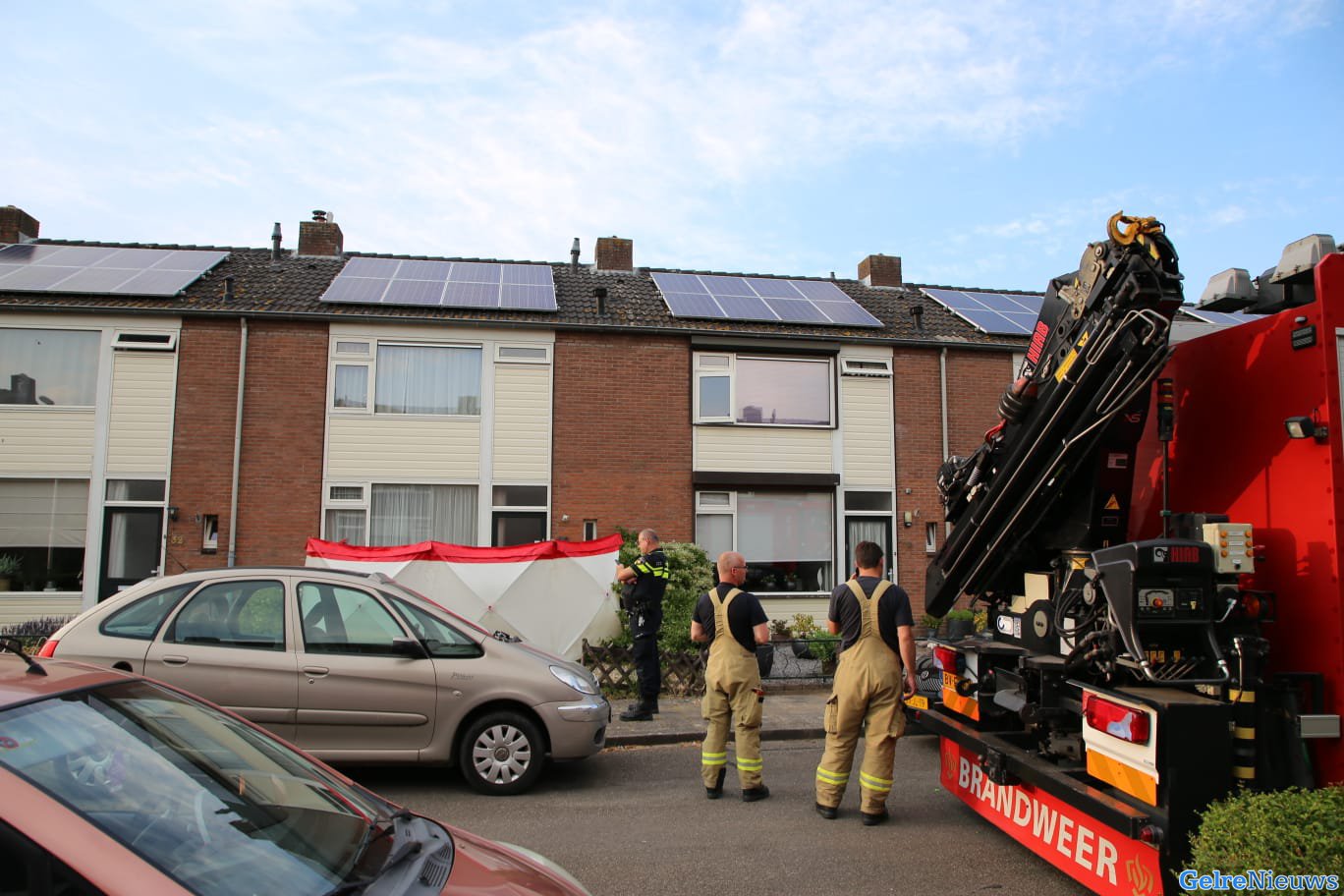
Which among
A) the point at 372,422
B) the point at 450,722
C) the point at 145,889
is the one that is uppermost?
the point at 372,422

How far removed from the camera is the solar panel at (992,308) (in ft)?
50.8

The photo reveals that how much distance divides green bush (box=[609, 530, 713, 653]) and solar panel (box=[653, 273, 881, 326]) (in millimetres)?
4380

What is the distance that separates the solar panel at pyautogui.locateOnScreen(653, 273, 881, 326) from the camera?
48.5 feet

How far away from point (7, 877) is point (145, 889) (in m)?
0.24

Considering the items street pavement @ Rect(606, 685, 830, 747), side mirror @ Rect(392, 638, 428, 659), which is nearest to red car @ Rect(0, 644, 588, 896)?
side mirror @ Rect(392, 638, 428, 659)

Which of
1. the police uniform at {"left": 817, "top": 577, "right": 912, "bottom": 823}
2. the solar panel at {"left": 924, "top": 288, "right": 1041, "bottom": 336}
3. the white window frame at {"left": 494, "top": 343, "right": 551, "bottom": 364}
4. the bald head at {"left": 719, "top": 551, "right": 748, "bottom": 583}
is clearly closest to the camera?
the police uniform at {"left": 817, "top": 577, "right": 912, "bottom": 823}

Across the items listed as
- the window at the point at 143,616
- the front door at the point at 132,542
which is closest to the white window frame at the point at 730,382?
the front door at the point at 132,542

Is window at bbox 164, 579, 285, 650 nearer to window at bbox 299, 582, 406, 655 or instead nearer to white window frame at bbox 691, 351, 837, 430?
window at bbox 299, 582, 406, 655

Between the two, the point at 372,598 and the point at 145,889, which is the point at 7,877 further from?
the point at 372,598

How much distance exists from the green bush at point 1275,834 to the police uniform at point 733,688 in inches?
120

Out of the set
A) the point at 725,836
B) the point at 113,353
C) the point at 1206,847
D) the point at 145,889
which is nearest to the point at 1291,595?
the point at 1206,847

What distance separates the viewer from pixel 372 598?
21.3ft

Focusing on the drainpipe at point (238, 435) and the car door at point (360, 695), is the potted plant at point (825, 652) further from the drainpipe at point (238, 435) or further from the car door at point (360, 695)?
the drainpipe at point (238, 435)

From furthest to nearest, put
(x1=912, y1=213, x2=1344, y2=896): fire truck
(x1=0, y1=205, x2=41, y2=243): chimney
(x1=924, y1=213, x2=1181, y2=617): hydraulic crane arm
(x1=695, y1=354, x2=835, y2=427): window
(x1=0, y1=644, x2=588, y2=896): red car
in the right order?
(x1=0, y1=205, x2=41, y2=243): chimney
(x1=695, y1=354, x2=835, y2=427): window
(x1=924, y1=213, x2=1181, y2=617): hydraulic crane arm
(x1=912, y1=213, x2=1344, y2=896): fire truck
(x1=0, y1=644, x2=588, y2=896): red car
